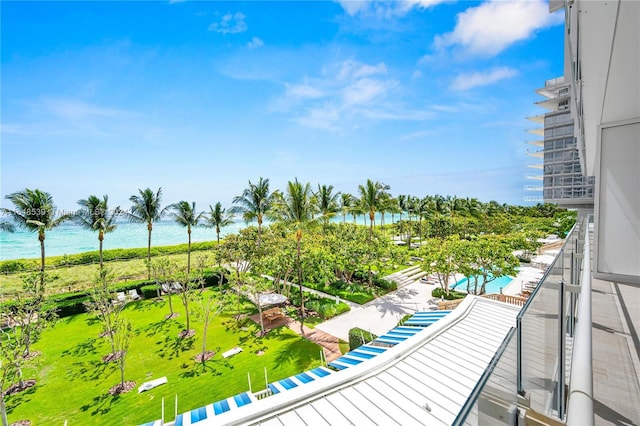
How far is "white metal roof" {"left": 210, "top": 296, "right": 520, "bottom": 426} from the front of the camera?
5.48 meters

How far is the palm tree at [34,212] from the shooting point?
17.1m

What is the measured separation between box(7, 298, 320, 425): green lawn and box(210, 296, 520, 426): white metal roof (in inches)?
227

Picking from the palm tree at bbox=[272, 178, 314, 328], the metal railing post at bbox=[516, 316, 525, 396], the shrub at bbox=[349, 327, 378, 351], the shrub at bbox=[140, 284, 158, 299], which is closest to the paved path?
the shrub at bbox=[349, 327, 378, 351]

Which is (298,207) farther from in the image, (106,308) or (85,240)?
(85,240)

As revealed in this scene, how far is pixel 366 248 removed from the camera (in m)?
22.3

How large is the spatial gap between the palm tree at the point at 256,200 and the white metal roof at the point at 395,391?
65.0 feet

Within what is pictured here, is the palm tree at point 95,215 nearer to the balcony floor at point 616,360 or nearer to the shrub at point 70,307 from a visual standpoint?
the shrub at point 70,307

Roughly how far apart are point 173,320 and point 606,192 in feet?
68.1

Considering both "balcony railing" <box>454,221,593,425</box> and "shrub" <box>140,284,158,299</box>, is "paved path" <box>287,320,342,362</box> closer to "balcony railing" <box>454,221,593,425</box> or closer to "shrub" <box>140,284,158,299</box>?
"balcony railing" <box>454,221,593,425</box>

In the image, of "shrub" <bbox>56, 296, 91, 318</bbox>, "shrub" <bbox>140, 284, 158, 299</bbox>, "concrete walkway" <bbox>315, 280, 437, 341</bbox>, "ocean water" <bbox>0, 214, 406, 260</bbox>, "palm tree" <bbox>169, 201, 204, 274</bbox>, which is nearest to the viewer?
"concrete walkway" <bbox>315, 280, 437, 341</bbox>

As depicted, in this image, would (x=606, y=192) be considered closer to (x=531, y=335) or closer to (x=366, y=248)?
(x=531, y=335)

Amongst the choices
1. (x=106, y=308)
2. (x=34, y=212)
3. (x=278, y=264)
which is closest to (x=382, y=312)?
(x=278, y=264)

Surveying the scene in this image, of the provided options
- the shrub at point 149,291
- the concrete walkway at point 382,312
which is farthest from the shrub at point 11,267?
the concrete walkway at point 382,312

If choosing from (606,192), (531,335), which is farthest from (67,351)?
(606,192)
